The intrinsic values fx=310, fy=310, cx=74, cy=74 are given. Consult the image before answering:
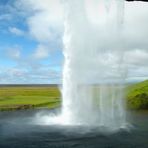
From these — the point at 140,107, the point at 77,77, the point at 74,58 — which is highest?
the point at 74,58

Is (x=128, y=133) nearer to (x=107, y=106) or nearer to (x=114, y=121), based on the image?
(x=114, y=121)

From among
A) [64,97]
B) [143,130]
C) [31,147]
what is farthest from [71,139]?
[64,97]

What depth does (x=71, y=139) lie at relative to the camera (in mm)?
39969

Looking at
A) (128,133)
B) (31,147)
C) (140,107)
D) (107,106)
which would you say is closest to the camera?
(31,147)

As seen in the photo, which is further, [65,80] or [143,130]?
[65,80]

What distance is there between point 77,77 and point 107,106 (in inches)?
920

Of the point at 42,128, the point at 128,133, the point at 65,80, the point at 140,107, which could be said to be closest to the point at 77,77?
the point at 65,80

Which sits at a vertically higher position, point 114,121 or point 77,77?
point 77,77

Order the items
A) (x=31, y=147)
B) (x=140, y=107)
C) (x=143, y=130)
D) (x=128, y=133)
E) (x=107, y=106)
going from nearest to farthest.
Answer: (x=31, y=147)
(x=128, y=133)
(x=143, y=130)
(x=107, y=106)
(x=140, y=107)

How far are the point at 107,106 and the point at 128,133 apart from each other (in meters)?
37.2

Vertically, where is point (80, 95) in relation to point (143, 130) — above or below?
above

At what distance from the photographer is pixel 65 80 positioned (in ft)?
203

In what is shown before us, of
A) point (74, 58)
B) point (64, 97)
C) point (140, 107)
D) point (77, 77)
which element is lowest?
point (140, 107)

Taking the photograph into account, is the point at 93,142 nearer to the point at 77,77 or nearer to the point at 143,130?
the point at 143,130
